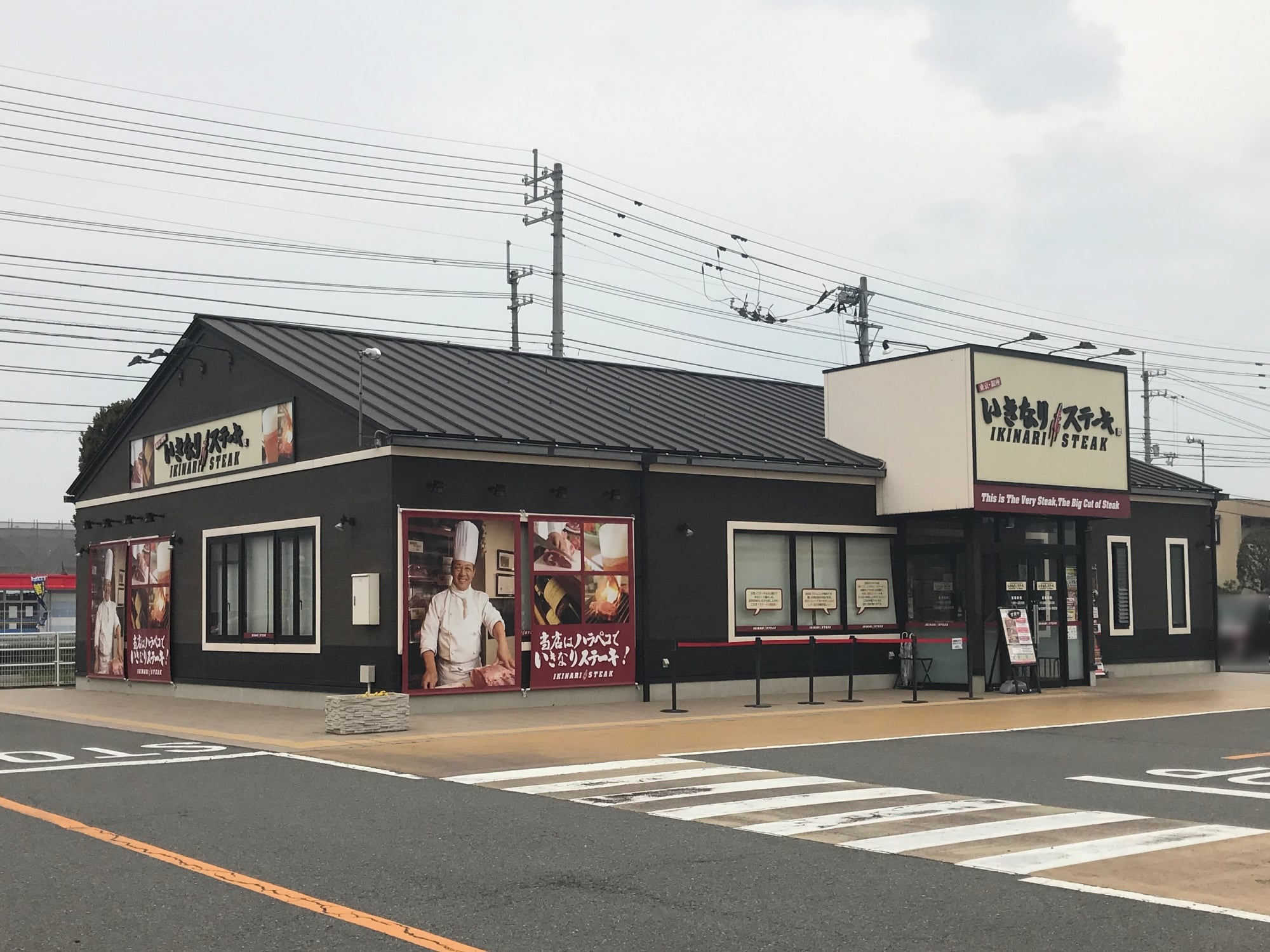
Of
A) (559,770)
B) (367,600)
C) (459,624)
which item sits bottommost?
(559,770)

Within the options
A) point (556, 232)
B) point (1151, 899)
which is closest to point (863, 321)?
point (556, 232)

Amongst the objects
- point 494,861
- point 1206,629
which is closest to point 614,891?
point 494,861

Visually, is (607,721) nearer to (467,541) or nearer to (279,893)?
(467,541)

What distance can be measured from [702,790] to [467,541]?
9.74 metres

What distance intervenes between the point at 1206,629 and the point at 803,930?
2789 centimetres

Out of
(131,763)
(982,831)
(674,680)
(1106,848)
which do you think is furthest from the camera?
(674,680)

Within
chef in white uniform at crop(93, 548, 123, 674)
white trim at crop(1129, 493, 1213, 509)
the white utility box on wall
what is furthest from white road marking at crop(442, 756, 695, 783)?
white trim at crop(1129, 493, 1213, 509)

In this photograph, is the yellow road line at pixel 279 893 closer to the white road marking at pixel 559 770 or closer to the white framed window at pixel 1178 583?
the white road marking at pixel 559 770

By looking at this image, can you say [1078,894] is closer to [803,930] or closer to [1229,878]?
[1229,878]

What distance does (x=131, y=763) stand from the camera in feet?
49.8

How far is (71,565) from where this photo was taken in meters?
85.9

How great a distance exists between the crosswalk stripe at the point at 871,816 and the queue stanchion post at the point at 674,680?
9334 millimetres

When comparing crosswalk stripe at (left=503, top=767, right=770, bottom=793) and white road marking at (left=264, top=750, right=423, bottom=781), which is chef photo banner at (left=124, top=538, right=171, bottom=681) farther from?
crosswalk stripe at (left=503, top=767, right=770, bottom=793)

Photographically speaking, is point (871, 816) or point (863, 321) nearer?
point (871, 816)
